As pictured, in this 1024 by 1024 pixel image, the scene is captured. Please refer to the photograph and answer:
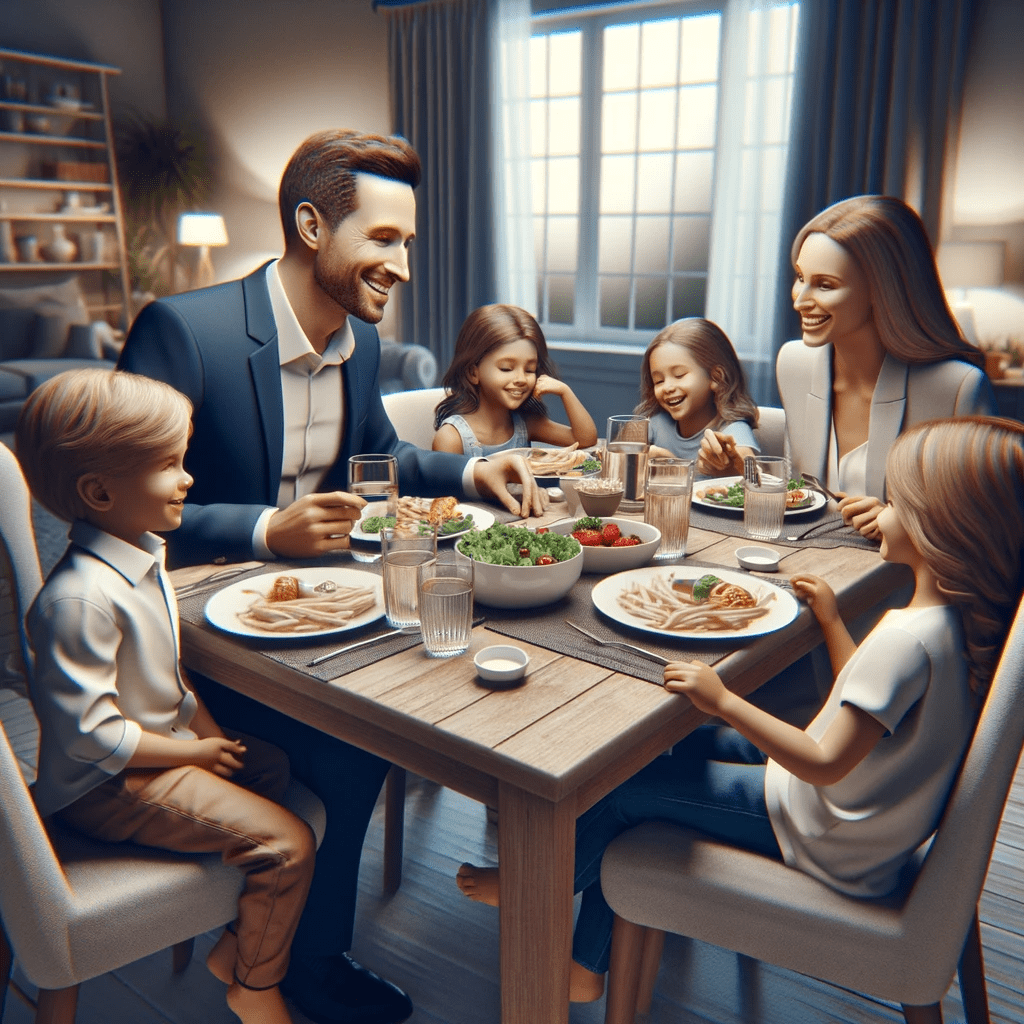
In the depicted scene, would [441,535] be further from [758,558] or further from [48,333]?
[48,333]

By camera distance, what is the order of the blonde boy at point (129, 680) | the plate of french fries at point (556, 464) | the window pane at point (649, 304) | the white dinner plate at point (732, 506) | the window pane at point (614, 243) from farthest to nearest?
the window pane at point (614, 243), the window pane at point (649, 304), the plate of french fries at point (556, 464), the white dinner plate at point (732, 506), the blonde boy at point (129, 680)

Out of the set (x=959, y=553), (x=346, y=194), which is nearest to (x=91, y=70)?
(x=346, y=194)

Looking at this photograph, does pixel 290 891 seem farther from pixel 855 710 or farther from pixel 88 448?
pixel 855 710

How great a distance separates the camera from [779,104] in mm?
4102

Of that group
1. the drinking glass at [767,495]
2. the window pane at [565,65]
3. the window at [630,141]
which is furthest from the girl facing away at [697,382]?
the window pane at [565,65]

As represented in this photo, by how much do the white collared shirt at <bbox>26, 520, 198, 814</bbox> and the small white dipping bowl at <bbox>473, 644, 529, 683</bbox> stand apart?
1.29 ft

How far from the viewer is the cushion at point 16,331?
19.4ft

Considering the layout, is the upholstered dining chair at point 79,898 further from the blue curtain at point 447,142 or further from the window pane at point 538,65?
the window pane at point 538,65

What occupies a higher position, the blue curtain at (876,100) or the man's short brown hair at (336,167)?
the blue curtain at (876,100)

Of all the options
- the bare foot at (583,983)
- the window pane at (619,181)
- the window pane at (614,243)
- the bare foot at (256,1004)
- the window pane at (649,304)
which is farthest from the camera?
the window pane at (614,243)

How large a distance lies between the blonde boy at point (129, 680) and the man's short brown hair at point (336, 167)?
0.57 meters

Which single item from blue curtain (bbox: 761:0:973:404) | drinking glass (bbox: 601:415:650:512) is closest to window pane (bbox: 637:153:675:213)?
blue curtain (bbox: 761:0:973:404)

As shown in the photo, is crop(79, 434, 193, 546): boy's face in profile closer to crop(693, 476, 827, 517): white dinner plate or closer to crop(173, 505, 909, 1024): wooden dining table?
crop(173, 505, 909, 1024): wooden dining table

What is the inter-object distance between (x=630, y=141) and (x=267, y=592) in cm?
437
